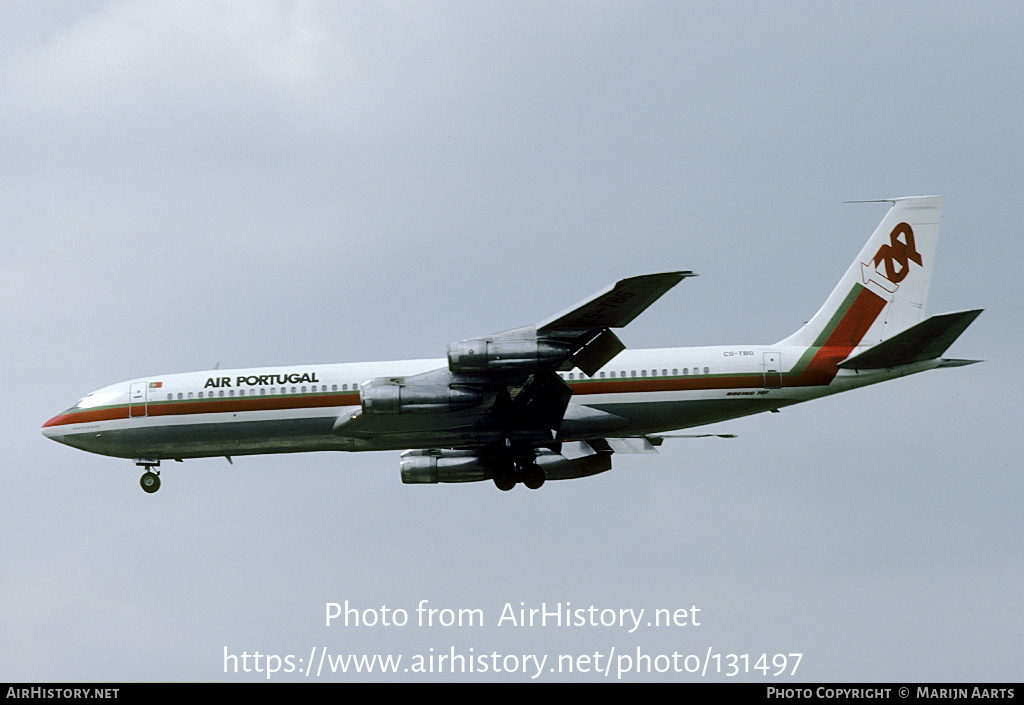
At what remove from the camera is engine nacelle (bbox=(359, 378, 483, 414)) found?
3291cm

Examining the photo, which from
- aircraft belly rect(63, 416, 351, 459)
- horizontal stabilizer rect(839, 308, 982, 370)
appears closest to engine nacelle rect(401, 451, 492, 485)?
aircraft belly rect(63, 416, 351, 459)

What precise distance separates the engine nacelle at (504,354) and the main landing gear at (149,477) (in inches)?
457

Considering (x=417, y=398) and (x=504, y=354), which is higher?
(x=504, y=354)

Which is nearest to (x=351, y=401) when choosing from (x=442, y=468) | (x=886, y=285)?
(x=442, y=468)

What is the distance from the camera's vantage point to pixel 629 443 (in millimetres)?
39344

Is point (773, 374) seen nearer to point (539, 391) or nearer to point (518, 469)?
point (539, 391)

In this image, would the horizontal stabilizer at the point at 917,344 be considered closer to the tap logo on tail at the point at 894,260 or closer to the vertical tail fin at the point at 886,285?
the vertical tail fin at the point at 886,285

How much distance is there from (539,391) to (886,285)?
11.2 metres

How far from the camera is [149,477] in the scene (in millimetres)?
38469

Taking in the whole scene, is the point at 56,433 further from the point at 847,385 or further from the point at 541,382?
the point at 847,385

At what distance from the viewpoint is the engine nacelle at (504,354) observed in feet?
104
